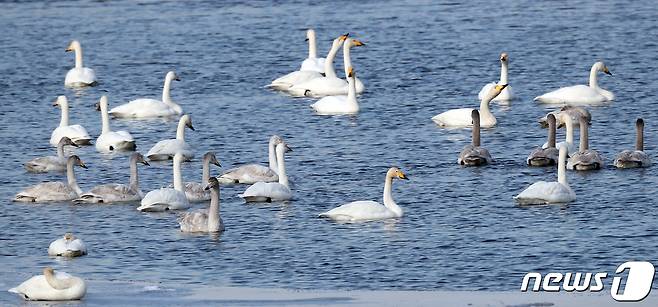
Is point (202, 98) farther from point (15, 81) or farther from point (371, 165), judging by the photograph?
point (371, 165)

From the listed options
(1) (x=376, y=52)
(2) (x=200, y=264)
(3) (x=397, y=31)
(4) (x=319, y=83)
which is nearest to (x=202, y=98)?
(4) (x=319, y=83)

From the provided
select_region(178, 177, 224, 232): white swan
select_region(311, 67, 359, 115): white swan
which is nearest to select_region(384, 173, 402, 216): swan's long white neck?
select_region(178, 177, 224, 232): white swan

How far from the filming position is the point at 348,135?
1133 inches

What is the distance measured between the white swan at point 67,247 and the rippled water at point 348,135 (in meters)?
0.15

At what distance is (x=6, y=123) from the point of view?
30859mm

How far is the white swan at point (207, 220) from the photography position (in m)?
21.0

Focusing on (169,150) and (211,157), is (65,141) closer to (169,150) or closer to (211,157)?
(169,150)

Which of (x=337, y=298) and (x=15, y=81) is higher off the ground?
(x=15, y=81)

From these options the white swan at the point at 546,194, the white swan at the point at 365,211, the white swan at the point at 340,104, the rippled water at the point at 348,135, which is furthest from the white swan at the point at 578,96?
the white swan at the point at 365,211

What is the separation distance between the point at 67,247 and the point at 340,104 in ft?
40.3

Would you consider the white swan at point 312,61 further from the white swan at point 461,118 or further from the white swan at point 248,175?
the white swan at point 248,175

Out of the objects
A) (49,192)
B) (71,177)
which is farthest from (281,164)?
(49,192)

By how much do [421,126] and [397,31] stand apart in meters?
14.8

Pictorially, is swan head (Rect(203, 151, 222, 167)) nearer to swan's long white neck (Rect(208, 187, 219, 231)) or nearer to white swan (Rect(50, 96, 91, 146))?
swan's long white neck (Rect(208, 187, 219, 231))
